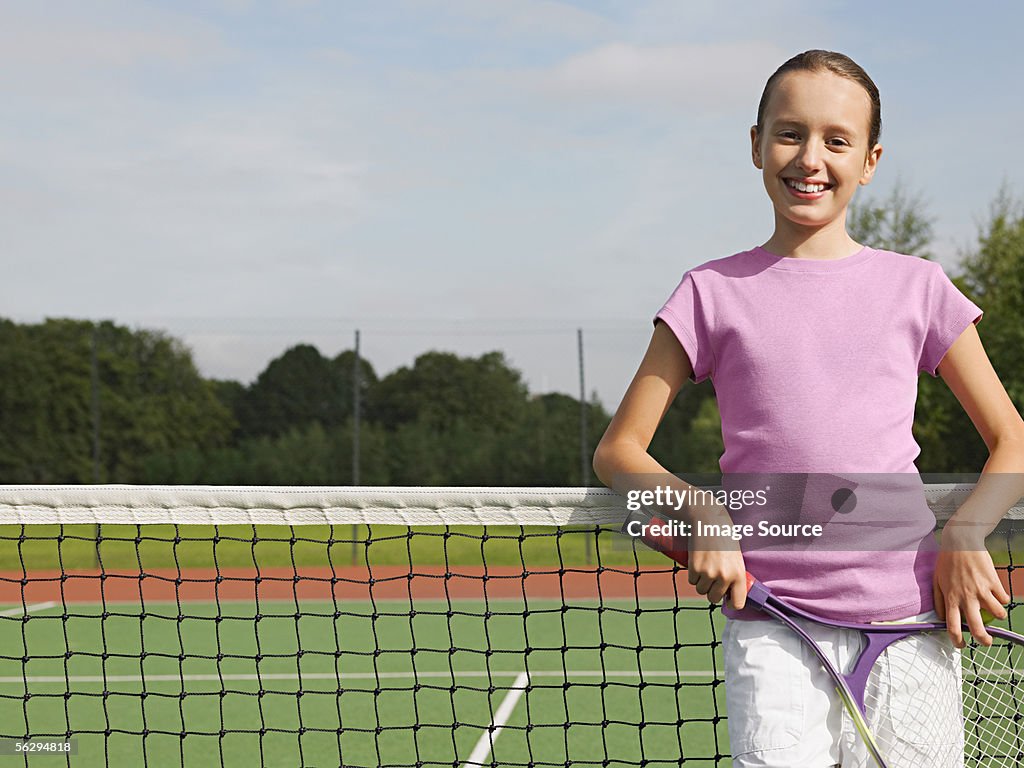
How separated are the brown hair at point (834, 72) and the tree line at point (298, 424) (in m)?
12.4

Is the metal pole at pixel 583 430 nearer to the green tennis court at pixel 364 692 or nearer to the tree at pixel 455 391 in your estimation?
the tree at pixel 455 391

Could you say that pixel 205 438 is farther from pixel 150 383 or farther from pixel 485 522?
pixel 485 522

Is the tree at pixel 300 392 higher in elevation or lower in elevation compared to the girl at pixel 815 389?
higher

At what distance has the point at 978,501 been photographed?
5.12 feet

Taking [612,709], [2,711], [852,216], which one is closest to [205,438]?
[2,711]

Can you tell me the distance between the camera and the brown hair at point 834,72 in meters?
1.60

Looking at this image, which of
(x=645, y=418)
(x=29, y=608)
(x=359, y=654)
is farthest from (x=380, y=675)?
(x=645, y=418)

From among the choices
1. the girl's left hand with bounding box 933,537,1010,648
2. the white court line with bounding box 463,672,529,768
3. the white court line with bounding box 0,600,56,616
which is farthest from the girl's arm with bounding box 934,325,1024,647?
the white court line with bounding box 0,600,56,616

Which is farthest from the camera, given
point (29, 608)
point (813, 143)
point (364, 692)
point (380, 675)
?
point (29, 608)

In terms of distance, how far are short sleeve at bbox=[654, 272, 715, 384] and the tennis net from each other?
24.1 inches

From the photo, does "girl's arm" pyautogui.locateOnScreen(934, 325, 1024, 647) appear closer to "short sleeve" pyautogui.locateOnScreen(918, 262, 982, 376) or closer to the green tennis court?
"short sleeve" pyautogui.locateOnScreen(918, 262, 982, 376)

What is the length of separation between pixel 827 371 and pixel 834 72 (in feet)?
1.35

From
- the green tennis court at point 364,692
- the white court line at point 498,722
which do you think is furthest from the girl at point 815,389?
the white court line at point 498,722
